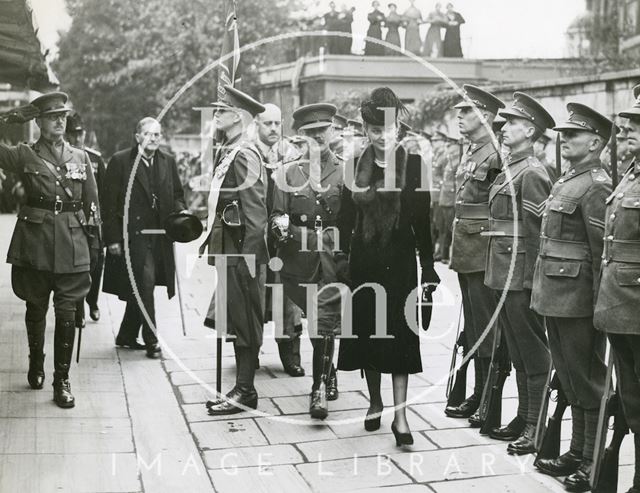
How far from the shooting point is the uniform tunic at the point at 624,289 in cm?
431

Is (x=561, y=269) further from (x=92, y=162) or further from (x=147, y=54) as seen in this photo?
→ (x=147, y=54)

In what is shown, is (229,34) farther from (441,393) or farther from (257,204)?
(441,393)

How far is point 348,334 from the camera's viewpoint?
582 cm

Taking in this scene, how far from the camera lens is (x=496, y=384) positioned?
5.67 m

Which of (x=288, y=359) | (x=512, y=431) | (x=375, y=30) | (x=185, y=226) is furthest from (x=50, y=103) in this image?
(x=375, y=30)

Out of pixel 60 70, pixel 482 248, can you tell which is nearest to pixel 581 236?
pixel 482 248

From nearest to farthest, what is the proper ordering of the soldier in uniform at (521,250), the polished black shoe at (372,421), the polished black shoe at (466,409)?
1. the soldier in uniform at (521,250)
2. the polished black shoe at (372,421)
3. the polished black shoe at (466,409)

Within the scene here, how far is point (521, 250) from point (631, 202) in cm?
119

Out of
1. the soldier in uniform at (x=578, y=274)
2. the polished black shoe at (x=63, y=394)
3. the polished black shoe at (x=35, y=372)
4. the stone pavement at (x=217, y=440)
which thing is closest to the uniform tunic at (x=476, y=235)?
the stone pavement at (x=217, y=440)

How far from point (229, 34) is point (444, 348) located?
340cm

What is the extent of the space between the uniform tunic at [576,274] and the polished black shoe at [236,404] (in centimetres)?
221

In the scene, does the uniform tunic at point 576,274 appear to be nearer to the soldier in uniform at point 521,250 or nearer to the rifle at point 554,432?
the rifle at point 554,432

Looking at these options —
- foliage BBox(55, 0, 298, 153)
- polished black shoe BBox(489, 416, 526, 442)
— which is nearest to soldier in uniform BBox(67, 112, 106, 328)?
polished black shoe BBox(489, 416, 526, 442)

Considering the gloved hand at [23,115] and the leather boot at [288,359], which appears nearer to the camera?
the gloved hand at [23,115]
